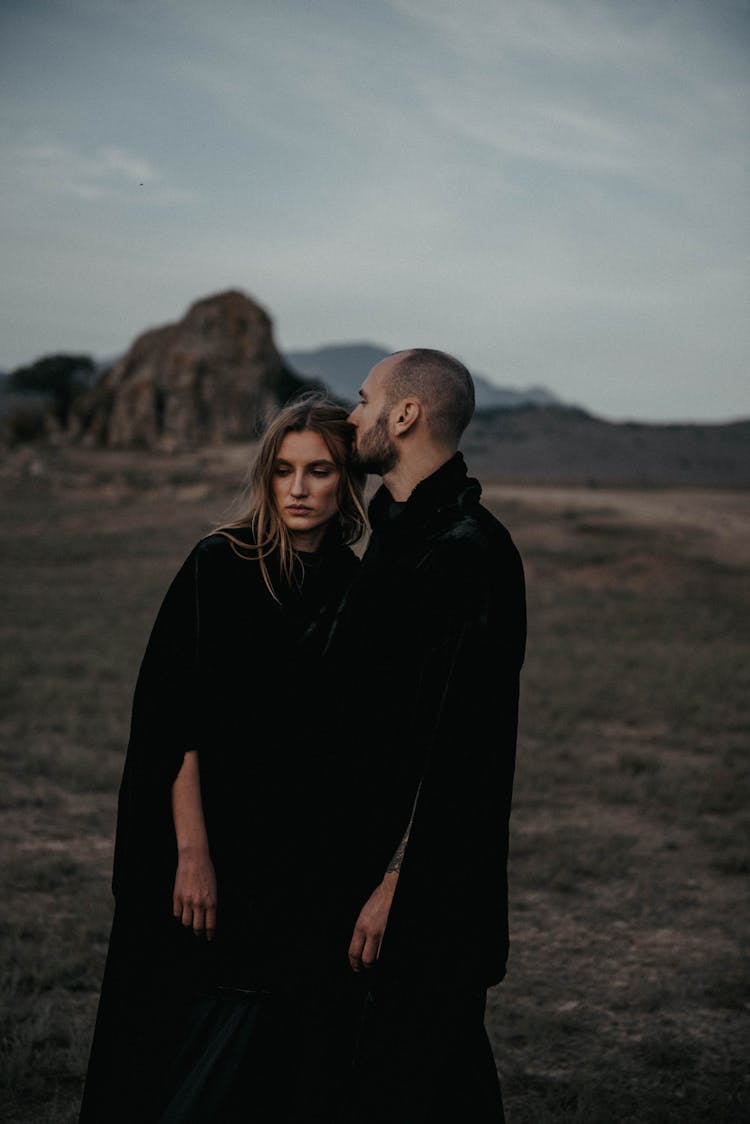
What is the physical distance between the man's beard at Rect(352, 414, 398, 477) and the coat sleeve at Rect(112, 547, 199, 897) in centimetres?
48

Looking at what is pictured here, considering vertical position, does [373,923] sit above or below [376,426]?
below

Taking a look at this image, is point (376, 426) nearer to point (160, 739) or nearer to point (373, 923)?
point (160, 739)

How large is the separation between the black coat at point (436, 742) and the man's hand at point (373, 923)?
4 centimetres

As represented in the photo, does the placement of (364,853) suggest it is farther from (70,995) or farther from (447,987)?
(70,995)

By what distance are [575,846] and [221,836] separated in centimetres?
415

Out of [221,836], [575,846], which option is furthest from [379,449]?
[575,846]

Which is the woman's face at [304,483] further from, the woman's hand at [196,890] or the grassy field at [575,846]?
the grassy field at [575,846]

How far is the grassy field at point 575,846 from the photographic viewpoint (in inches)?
144

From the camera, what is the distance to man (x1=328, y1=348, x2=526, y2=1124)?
6.66ft

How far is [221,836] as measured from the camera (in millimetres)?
2348

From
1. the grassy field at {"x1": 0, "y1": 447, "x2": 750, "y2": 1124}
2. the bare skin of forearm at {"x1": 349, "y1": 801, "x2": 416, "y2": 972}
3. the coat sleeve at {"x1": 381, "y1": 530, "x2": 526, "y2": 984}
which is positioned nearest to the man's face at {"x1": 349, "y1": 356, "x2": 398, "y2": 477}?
the coat sleeve at {"x1": 381, "y1": 530, "x2": 526, "y2": 984}

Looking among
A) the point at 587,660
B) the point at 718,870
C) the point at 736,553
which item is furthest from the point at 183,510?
the point at 718,870

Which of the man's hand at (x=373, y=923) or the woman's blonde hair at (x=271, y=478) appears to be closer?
the man's hand at (x=373, y=923)

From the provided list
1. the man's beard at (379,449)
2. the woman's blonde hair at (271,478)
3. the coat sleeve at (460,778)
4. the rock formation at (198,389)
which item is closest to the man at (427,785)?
the coat sleeve at (460,778)
